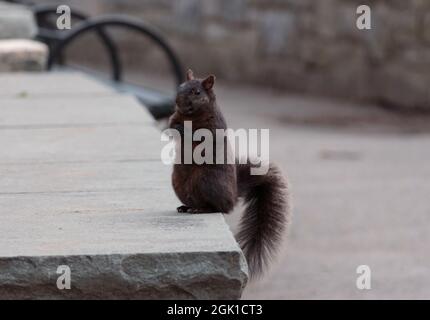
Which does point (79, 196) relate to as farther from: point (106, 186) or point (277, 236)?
point (277, 236)

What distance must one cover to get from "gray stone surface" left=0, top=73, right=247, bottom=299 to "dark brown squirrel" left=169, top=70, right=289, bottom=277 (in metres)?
0.06

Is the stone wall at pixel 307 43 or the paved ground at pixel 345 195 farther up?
the stone wall at pixel 307 43

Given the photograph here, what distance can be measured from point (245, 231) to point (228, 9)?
28.9ft

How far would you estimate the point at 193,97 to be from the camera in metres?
2.71

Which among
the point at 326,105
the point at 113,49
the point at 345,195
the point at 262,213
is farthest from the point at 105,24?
the point at 326,105

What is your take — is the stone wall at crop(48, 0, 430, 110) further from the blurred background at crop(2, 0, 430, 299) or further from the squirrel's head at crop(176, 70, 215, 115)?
the squirrel's head at crop(176, 70, 215, 115)

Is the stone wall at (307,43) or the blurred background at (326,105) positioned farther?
the stone wall at (307,43)

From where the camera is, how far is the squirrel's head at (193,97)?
8.89ft

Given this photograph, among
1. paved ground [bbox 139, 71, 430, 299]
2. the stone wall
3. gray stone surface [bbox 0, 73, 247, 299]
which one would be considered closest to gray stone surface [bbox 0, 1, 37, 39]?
paved ground [bbox 139, 71, 430, 299]

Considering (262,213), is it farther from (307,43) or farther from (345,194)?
(307,43)

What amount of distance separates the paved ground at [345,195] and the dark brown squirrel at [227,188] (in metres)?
0.08

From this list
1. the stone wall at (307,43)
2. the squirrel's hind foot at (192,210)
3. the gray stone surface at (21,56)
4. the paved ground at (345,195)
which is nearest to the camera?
the squirrel's hind foot at (192,210)

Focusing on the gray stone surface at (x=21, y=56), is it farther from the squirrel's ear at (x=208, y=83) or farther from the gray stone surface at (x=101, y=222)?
the squirrel's ear at (x=208, y=83)

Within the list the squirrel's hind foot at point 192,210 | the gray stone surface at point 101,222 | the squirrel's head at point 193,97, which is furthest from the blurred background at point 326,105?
the squirrel's head at point 193,97
